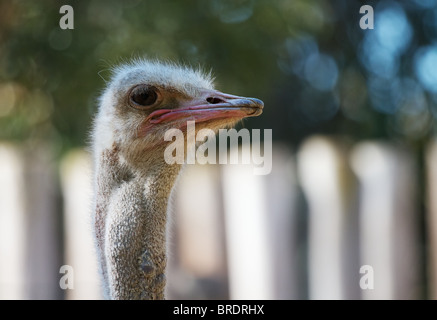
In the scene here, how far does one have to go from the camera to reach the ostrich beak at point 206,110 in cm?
222

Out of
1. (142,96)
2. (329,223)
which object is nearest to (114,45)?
(142,96)

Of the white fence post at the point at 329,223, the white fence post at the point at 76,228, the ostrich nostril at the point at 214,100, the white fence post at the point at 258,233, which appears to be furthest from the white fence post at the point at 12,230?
the ostrich nostril at the point at 214,100

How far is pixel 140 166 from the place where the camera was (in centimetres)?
236

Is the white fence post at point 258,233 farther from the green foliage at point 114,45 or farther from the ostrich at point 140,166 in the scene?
the ostrich at point 140,166

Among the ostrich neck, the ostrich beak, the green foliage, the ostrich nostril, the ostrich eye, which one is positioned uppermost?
the green foliage

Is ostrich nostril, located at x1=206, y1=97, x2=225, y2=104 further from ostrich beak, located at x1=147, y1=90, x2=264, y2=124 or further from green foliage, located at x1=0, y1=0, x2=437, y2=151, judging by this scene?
green foliage, located at x1=0, y1=0, x2=437, y2=151

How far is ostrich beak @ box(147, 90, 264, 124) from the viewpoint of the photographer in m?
2.22

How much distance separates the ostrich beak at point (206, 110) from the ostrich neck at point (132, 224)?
0.15m

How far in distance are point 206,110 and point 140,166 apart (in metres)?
0.29

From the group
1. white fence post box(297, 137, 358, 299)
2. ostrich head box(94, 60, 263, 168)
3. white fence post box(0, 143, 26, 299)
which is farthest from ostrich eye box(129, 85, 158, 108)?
white fence post box(297, 137, 358, 299)

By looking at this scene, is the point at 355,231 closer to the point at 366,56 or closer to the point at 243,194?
the point at 243,194
